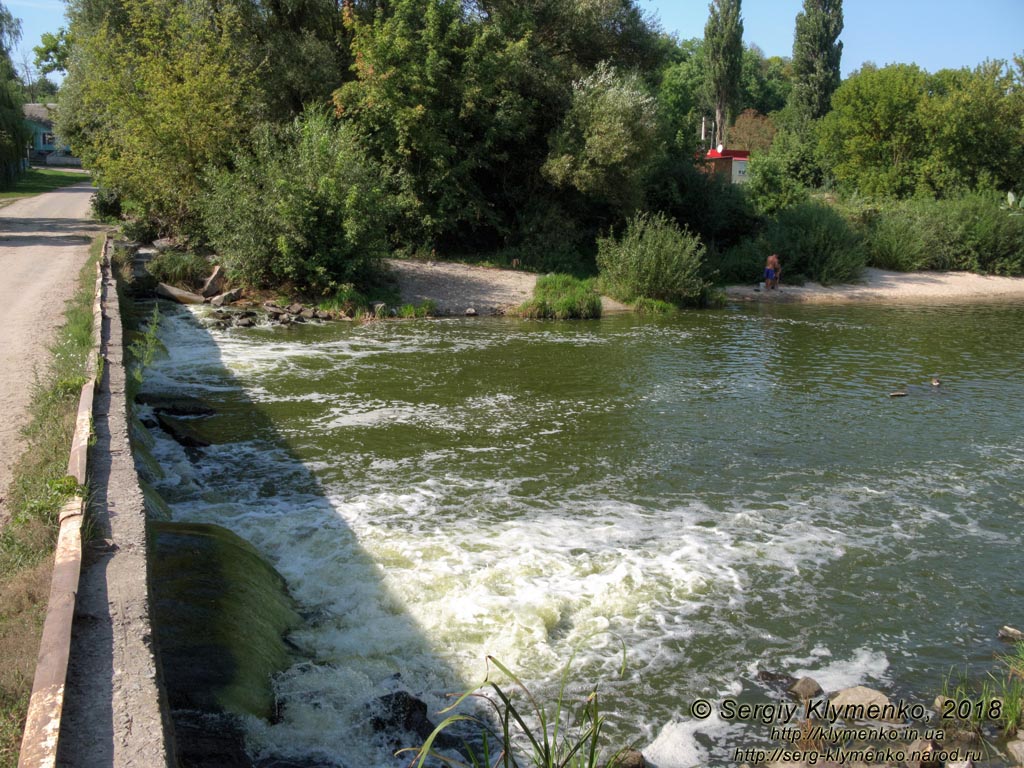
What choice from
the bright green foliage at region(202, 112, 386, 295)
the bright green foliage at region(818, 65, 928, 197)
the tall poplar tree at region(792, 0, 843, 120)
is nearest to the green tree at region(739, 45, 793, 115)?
the tall poplar tree at region(792, 0, 843, 120)

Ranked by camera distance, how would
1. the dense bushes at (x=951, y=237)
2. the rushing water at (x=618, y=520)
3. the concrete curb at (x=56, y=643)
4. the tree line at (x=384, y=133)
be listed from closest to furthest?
the concrete curb at (x=56, y=643), the rushing water at (x=618, y=520), the tree line at (x=384, y=133), the dense bushes at (x=951, y=237)

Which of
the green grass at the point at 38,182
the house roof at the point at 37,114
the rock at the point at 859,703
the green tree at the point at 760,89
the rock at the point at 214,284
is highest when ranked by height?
the green tree at the point at 760,89

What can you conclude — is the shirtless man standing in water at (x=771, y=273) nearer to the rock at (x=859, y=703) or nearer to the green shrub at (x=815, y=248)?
the green shrub at (x=815, y=248)

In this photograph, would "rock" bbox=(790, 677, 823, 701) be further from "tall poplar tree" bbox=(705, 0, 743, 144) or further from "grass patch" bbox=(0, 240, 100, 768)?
"tall poplar tree" bbox=(705, 0, 743, 144)

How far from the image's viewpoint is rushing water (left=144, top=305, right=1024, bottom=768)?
5668 millimetres

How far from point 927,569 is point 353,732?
196 inches

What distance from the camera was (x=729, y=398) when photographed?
1320 cm

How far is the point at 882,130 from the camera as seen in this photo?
39281mm

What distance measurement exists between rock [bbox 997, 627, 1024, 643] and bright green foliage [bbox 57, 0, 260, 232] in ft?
72.1

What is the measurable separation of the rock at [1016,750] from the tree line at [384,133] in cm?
1807

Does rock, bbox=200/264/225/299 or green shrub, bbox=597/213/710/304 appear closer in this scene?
rock, bbox=200/264/225/299

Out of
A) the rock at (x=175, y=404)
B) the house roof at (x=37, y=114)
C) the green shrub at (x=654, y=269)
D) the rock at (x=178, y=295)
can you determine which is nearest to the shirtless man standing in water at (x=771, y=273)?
the green shrub at (x=654, y=269)

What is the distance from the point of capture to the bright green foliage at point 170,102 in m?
23.5

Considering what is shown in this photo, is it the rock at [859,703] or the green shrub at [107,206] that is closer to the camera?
the rock at [859,703]
